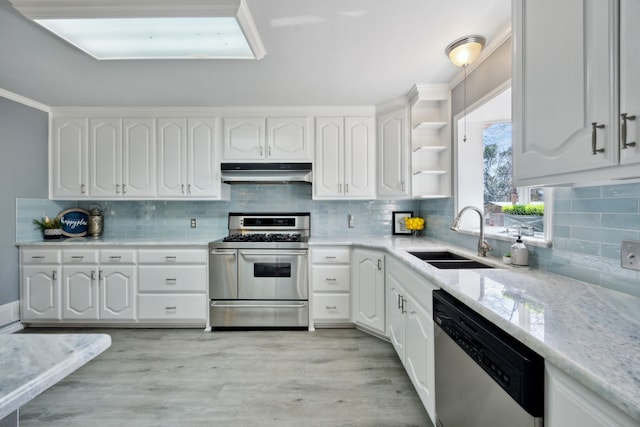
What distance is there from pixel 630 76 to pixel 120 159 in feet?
12.6

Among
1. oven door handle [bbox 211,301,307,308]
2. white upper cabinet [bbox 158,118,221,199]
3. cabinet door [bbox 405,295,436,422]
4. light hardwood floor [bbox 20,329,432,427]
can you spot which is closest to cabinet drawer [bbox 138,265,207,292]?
oven door handle [bbox 211,301,307,308]

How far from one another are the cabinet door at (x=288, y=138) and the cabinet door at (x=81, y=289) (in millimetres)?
2156

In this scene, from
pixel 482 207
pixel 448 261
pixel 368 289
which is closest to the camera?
pixel 448 261

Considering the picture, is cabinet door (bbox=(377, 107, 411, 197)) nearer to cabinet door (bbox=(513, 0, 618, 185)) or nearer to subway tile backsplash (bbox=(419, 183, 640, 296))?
subway tile backsplash (bbox=(419, 183, 640, 296))

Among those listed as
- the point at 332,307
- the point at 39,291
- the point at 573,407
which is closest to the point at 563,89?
the point at 573,407

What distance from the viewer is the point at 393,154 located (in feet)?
9.84

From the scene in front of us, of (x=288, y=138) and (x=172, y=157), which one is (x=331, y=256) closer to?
(x=288, y=138)

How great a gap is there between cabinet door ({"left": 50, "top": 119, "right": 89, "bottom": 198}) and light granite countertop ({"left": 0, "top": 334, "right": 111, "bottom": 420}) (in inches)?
123

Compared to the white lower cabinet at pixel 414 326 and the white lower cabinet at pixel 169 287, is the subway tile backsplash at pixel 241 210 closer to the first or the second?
the white lower cabinet at pixel 169 287

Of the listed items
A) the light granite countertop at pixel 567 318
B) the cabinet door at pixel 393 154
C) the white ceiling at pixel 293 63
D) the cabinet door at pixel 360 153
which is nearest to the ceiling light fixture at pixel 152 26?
the white ceiling at pixel 293 63

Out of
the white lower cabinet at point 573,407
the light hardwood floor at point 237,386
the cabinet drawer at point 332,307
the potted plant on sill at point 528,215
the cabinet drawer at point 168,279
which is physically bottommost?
the light hardwood floor at point 237,386

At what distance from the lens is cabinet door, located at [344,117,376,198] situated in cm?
317

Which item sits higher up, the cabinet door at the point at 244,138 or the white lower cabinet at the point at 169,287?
the cabinet door at the point at 244,138

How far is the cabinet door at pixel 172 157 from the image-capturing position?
316 cm
